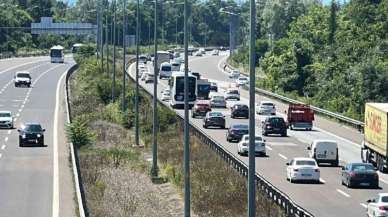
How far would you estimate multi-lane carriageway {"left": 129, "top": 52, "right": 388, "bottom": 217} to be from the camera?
37472 millimetres

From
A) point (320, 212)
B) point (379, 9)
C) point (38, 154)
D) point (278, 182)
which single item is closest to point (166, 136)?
point (38, 154)

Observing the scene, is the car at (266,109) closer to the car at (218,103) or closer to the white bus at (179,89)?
the white bus at (179,89)

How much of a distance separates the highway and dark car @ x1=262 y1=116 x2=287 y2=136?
12.4 m

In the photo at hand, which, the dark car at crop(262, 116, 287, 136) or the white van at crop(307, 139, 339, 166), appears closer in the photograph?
the white van at crop(307, 139, 339, 166)

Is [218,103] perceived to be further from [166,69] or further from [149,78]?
[166,69]

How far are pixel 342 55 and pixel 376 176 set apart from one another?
64414 millimetres

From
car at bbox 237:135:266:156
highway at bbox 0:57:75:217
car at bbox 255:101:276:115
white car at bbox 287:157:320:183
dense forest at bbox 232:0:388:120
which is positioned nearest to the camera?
highway at bbox 0:57:75:217

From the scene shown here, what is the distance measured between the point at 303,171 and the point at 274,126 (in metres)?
22.6

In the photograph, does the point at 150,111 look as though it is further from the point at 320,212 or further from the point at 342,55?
the point at 320,212

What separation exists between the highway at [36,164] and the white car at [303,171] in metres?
9.01

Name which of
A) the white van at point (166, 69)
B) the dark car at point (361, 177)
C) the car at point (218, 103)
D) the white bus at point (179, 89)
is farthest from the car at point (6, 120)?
the white van at point (166, 69)

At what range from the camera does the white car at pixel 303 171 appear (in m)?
44.7

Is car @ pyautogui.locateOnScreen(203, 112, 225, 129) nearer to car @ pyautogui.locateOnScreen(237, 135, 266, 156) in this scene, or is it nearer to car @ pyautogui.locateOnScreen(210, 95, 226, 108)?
car @ pyautogui.locateOnScreen(237, 135, 266, 156)

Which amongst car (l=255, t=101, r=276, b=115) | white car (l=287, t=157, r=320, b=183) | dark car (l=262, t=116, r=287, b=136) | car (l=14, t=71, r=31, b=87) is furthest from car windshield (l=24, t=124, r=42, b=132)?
car (l=14, t=71, r=31, b=87)
